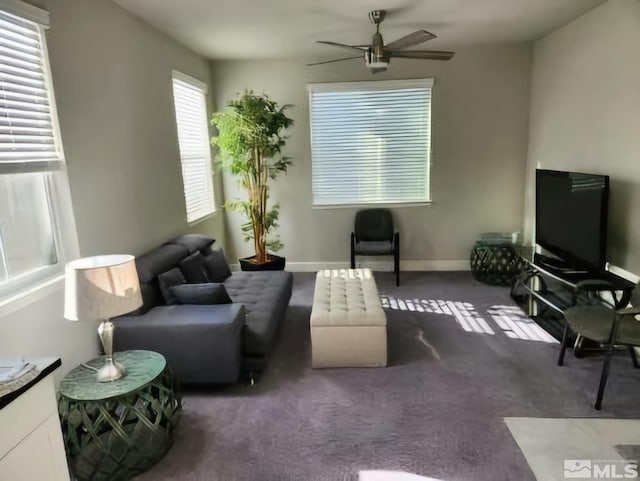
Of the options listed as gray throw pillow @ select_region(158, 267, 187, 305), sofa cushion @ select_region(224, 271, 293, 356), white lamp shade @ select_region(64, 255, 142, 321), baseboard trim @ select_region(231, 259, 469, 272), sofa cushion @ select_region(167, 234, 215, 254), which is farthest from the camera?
baseboard trim @ select_region(231, 259, 469, 272)

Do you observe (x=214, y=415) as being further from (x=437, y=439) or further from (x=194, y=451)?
(x=437, y=439)

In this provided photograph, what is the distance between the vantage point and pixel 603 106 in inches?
139

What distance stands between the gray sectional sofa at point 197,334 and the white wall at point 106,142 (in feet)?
0.97

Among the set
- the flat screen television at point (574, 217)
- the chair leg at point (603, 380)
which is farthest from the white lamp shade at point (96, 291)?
the flat screen television at point (574, 217)

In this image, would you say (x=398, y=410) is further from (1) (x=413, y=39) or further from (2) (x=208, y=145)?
(2) (x=208, y=145)

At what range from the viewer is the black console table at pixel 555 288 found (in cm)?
305

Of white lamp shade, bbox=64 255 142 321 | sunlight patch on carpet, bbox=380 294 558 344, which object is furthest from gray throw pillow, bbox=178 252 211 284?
sunlight patch on carpet, bbox=380 294 558 344

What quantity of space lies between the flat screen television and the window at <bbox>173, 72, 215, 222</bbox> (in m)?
3.52

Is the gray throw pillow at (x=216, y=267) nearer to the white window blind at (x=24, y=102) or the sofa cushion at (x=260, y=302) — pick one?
the sofa cushion at (x=260, y=302)

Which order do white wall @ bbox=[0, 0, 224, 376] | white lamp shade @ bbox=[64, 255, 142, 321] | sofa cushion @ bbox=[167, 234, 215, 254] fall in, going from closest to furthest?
white lamp shade @ bbox=[64, 255, 142, 321] < white wall @ bbox=[0, 0, 224, 376] < sofa cushion @ bbox=[167, 234, 215, 254]

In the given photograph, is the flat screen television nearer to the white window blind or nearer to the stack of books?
the stack of books

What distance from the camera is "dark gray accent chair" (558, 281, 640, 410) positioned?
2510 millimetres

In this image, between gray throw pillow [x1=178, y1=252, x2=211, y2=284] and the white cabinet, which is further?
gray throw pillow [x1=178, y1=252, x2=211, y2=284]

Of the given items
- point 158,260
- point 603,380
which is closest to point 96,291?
point 158,260
